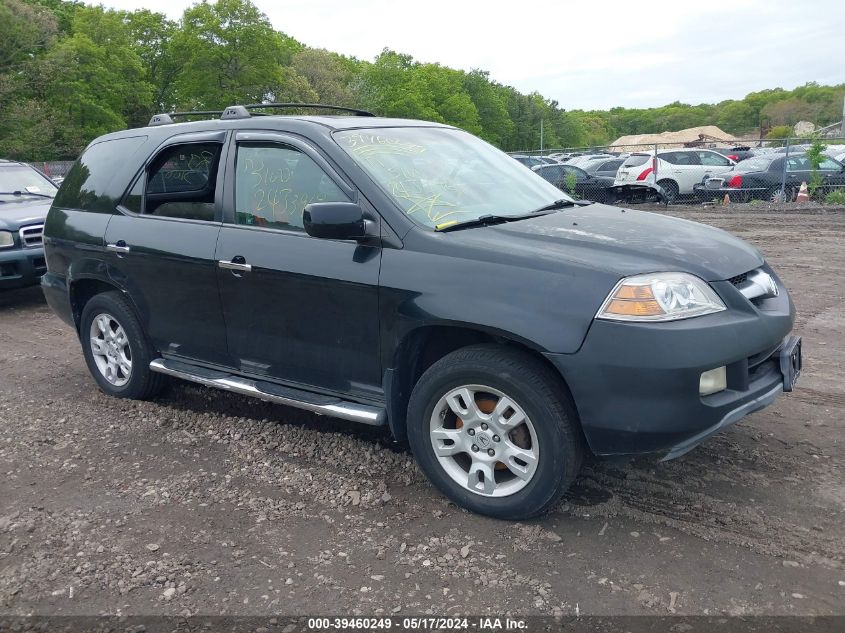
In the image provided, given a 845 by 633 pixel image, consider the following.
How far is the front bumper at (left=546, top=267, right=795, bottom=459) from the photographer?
303cm

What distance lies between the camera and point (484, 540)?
332cm

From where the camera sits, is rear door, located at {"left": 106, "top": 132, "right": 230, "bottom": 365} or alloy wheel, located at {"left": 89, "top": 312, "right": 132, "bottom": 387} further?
alloy wheel, located at {"left": 89, "top": 312, "right": 132, "bottom": 387}

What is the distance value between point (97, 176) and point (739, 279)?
4193mm

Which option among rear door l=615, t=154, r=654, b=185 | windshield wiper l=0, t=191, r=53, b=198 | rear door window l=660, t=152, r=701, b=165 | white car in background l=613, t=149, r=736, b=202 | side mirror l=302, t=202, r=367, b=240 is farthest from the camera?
rear door window l=660, t=152, r=701, b=165

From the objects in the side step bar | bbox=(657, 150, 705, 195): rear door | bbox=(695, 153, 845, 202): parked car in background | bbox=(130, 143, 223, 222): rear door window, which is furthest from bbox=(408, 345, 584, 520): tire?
bbox=(657, 150, 705, 195): rear door

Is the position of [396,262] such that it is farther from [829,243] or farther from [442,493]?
[829,243]

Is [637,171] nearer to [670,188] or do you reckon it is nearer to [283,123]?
[670,188]

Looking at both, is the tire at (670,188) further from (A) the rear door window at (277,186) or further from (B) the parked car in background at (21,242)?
(A) the rear door window at (277,186)

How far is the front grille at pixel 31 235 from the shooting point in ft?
27.9

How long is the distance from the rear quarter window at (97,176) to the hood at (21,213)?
3.18 m

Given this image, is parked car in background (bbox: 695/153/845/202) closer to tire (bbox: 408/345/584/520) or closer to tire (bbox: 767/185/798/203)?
tire (bbox: 767/185/798/203)

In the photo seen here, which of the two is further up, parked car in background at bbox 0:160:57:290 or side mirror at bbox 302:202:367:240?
side mirror at bbox 302:202:367:240

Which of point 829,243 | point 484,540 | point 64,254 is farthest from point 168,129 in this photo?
point 829,243

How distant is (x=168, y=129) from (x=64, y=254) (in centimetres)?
126
